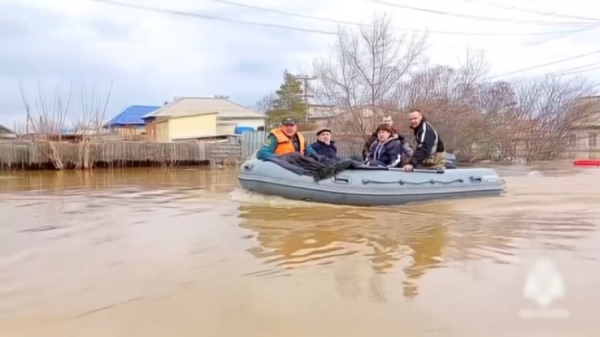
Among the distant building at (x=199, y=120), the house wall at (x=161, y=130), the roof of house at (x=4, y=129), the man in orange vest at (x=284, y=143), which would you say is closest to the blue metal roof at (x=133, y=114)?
the distant building at (x=199, y=120)

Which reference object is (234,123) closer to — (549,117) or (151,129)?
(151,129)

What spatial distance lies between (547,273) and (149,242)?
337 centimetres

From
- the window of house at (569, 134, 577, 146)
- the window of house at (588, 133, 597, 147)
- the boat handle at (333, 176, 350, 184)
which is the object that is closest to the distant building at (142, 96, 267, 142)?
the window of house at (569, 134, 577, 146)

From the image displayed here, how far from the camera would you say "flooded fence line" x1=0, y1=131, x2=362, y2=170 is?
16641 millimetres

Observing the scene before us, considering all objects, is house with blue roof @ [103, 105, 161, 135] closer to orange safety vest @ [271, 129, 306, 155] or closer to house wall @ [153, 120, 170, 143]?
house wall @ [153, 120, 170, 143]

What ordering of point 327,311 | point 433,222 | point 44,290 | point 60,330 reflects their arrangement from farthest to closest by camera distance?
point 433,222 < point 44,290 < point 327,311 < point 60,330

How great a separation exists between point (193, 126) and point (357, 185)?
925 inches

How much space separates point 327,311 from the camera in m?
3.23

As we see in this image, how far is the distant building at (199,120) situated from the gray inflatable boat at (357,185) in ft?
66.0

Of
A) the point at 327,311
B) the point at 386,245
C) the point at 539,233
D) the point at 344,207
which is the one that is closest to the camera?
the point at 327,311

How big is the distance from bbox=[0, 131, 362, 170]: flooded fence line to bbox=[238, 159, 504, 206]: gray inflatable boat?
9861 millimetres

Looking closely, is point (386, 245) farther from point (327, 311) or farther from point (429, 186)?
point (429, 186)

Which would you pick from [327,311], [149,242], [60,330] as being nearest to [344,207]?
[149,242]

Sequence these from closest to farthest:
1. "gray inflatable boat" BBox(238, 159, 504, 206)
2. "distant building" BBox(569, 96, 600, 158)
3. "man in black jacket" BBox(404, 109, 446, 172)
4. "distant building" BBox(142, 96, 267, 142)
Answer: "gray inflatable boat" BBox(238, 159, 504, 206) → "man in black jacket" BBox(404, 109, 446, 172) → "distant building" BBox(569, 96, 600, 158) → "distant building" BBox(142, 96, 267, 142)
